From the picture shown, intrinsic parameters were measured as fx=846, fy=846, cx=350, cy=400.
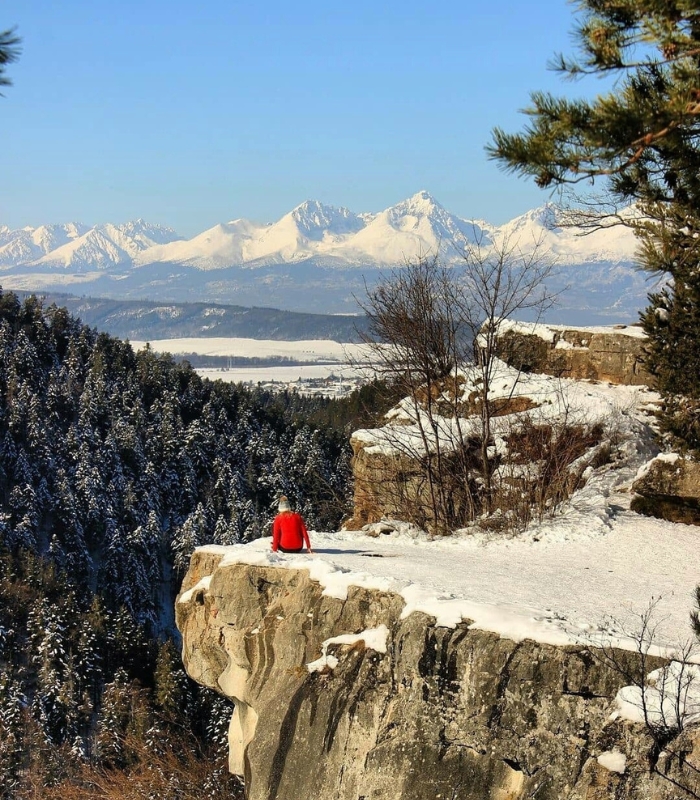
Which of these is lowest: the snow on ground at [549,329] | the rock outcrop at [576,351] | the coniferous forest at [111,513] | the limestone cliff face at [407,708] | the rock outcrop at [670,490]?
the coniferous forest at [111,513]

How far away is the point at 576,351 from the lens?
82.2 feet

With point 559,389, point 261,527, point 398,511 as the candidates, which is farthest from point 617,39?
point 261,527

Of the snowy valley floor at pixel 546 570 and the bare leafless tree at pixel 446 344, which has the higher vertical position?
the bare leafless tree at pixel 446 344

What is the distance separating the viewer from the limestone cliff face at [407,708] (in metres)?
9.47

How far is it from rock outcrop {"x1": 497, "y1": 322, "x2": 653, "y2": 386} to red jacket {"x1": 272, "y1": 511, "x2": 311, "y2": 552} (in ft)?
38.8

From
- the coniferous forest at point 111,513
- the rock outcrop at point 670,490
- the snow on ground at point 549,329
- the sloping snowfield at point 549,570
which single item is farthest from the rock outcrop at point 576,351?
the coniferous forest at point 111,513

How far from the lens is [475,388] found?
21.5 m

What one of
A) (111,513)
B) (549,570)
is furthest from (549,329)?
(111,513)

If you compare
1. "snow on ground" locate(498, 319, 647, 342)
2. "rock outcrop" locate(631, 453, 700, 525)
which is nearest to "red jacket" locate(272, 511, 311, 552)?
"rock outcrop" locate(631, 453, 700, 525)

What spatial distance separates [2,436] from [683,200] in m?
97.5

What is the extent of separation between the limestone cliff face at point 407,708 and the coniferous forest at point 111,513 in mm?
19718

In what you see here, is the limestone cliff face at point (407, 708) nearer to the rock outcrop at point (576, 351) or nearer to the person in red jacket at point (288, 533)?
the person in red jacket at point (288, 533)

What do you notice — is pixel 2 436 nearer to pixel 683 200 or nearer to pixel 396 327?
pixel 396 327

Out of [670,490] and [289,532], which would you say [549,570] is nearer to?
[289,532]
